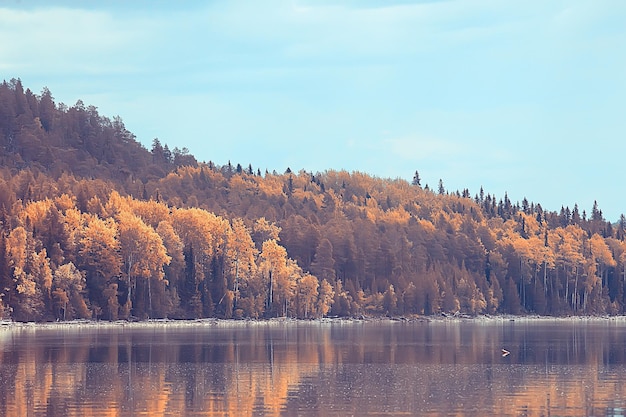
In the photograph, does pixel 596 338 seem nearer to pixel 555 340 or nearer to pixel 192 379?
pixel 555 340

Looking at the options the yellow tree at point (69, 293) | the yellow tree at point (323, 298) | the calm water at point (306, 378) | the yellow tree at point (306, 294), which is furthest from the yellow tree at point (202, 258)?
the calm water at point (306, 378)

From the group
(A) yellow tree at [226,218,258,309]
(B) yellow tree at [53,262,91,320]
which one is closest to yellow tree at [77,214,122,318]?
(B) yellow tree at [53,262,91,320]

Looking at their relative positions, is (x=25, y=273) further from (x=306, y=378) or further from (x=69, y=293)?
(x=306, y=378)

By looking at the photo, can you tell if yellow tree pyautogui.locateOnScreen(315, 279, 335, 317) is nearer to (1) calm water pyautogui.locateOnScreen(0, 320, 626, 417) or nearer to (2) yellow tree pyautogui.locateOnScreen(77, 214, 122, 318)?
(2) yellow tree pyautogui.locateOnScreen(77, 214, 122, 318)

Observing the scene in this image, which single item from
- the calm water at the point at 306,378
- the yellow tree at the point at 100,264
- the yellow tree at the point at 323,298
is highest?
the yellow tree at the point at 100,264

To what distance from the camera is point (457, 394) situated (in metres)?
58.6

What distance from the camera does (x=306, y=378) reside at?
6831 cm

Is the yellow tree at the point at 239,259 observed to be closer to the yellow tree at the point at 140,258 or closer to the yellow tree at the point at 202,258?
the yellow tree at the point at 202,258

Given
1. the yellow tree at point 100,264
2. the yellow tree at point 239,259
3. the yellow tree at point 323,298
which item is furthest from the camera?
the yellow tree at point 323,298

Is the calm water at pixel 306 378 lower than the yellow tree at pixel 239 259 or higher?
lower

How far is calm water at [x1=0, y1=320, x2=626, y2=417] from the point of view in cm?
5266

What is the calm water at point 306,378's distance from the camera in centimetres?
5266

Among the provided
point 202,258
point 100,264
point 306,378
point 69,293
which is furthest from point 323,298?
point 306,378

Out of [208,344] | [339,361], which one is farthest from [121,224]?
[339,361]
